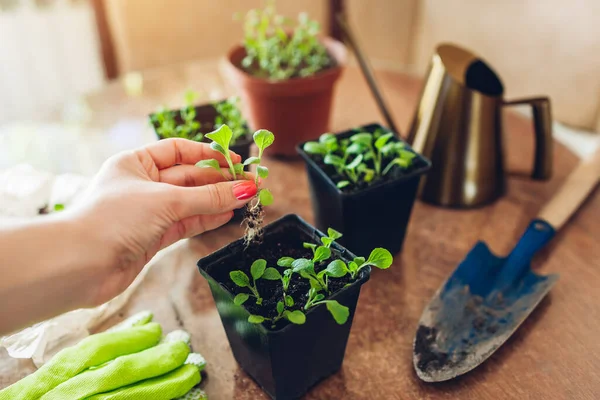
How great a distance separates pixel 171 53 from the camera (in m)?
1.66

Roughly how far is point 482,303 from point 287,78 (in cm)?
55

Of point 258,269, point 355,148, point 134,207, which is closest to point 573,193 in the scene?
point 355,148

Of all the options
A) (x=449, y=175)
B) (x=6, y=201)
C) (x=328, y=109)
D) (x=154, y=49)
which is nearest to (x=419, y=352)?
(x=449, y=175)

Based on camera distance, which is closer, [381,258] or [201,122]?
[381,258]

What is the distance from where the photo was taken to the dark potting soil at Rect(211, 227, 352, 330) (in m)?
Answer: 0.56

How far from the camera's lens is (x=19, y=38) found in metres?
1.60

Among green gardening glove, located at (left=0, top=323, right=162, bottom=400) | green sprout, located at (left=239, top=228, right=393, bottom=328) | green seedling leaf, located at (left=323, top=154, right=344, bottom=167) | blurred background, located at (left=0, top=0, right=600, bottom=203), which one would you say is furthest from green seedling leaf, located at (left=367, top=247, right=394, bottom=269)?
blurred background, located at (left=0, top=0, right=600, bottom=203)

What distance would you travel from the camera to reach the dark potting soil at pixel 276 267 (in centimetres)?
56

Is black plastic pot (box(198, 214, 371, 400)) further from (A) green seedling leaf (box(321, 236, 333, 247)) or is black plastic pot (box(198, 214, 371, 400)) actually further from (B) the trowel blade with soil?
(B) the trowel blade with soil

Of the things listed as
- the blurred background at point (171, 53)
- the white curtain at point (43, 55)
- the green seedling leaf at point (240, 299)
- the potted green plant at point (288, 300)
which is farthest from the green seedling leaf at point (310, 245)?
the white curtain at point (43, 55)

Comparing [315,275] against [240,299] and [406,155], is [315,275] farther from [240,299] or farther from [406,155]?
[406,155]

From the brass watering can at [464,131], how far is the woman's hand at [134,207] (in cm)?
44

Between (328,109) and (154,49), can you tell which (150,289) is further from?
(154,49)

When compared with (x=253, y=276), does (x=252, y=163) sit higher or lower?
higher
